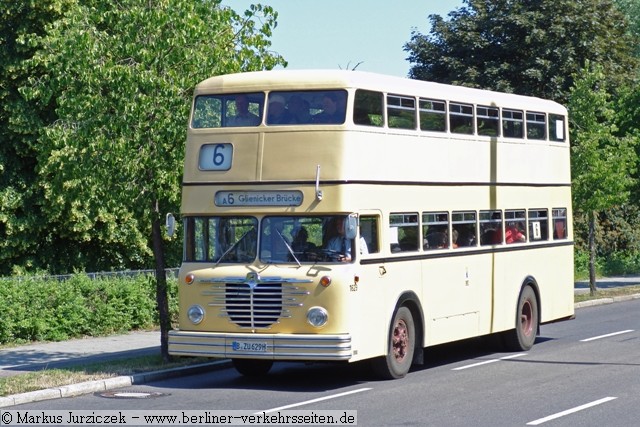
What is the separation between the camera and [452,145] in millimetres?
19156

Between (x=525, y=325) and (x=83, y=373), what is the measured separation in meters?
8.22

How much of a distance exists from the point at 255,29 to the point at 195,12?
4.79 ft

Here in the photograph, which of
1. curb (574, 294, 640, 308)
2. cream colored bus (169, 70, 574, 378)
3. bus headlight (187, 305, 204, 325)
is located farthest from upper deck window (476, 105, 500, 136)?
curb (574, 294, 640, 308)

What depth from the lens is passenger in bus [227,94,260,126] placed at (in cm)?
1673

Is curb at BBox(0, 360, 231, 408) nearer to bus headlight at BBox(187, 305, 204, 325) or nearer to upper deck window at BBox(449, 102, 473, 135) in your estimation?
bus headlight at BBox(187, 305, 204, 325)

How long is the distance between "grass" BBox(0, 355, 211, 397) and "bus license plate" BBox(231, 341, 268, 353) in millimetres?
2074

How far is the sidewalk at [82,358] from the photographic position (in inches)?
620

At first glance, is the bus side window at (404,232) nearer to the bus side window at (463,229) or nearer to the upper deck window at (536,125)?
the bus side window at (463,229)

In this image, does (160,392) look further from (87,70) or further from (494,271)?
(494,271)

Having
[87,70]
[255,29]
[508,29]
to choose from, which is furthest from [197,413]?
[508,29]

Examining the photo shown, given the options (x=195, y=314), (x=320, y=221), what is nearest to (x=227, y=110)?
(x=320, y=221)

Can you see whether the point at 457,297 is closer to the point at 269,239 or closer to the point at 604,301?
the point at 269,239

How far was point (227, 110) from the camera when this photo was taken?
17.1 meters

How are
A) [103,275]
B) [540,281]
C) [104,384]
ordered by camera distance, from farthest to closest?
[103,275], [540,281], [104,384]
